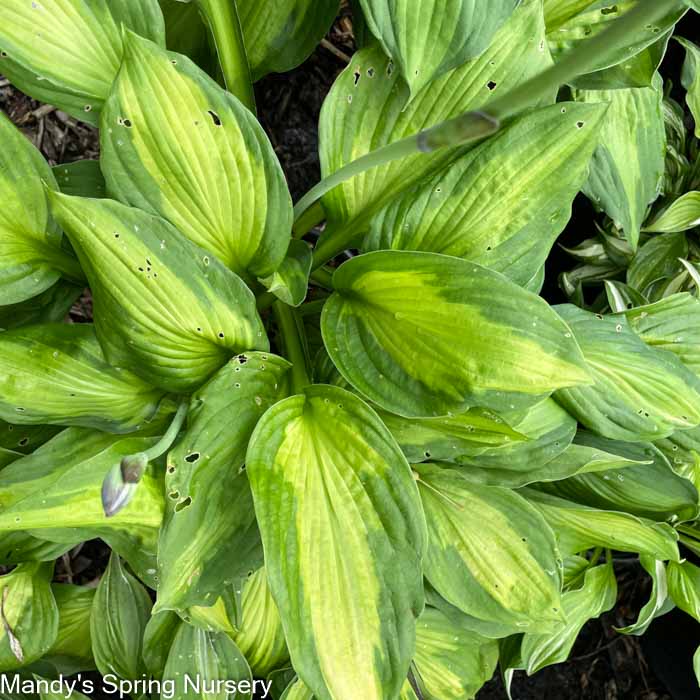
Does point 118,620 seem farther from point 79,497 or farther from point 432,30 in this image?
point 432,30

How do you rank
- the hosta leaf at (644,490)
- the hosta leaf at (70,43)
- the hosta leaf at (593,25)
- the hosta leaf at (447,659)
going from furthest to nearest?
the hosta leaf at (447,659)
the hosta leaf at (644,490)
the hosta leaf at (593,25)
the hosta leaf at (70,43)

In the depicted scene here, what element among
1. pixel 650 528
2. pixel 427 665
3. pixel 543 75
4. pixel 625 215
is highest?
pixel 543 75

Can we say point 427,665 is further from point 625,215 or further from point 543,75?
point 543,75

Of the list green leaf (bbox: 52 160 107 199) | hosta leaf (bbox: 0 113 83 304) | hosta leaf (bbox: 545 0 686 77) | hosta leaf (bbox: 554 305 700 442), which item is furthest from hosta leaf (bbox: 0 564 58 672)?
hosta leaf (bbox: 545 0 686 77)

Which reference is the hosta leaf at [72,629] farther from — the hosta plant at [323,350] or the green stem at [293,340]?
the green stem at [293,340]

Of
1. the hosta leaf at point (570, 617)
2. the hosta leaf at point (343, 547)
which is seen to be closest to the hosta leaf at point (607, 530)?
the hosta leaf at point (570, 617)

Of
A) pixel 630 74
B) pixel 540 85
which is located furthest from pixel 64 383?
pixel 630 74

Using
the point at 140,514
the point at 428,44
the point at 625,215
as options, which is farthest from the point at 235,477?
the point at 625,215
